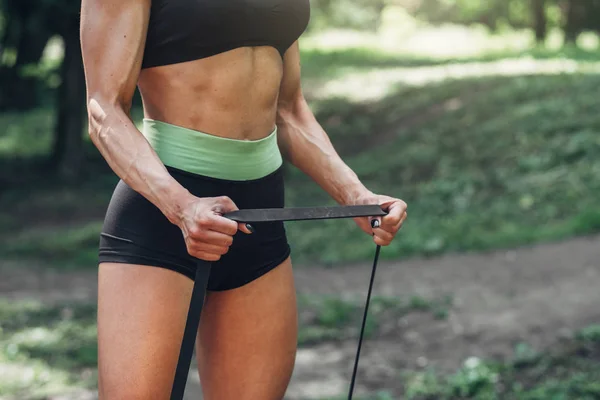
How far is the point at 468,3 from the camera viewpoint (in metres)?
32.2

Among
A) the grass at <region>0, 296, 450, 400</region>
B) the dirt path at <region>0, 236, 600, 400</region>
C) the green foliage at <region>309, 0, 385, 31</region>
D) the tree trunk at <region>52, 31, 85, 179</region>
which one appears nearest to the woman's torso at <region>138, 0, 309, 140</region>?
the dirt path at <region>0, 236, 600, 400</region>

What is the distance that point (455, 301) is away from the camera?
22.9 feet

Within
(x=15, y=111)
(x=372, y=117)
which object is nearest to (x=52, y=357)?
(x=372, y=117)

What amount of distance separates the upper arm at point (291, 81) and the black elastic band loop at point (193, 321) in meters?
0.67

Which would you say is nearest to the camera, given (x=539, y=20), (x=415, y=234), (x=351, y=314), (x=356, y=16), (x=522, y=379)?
(x=522, y=379)

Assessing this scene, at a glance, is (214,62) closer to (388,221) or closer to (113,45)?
(113,45)

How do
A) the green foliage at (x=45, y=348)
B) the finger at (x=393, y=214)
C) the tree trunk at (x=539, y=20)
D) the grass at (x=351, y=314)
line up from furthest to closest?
the tree trunk at (x=539, y=20) < the grass at (x=351, y=314) < the green foliage at (x=45, y=348) < the finger at (x=393, y=214)

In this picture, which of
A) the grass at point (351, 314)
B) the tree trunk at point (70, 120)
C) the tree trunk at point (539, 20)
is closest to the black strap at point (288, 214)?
the grass at point (351, 314)

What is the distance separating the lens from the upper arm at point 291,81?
2.61 metres

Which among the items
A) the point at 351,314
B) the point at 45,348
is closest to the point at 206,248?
the point at 45,348

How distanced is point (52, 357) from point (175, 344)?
4.02 m

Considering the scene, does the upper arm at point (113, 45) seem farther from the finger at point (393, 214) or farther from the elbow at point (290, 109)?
the finger at point (393, 214)

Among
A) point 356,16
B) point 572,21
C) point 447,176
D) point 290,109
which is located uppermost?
point 356,16

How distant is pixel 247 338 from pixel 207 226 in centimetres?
50
